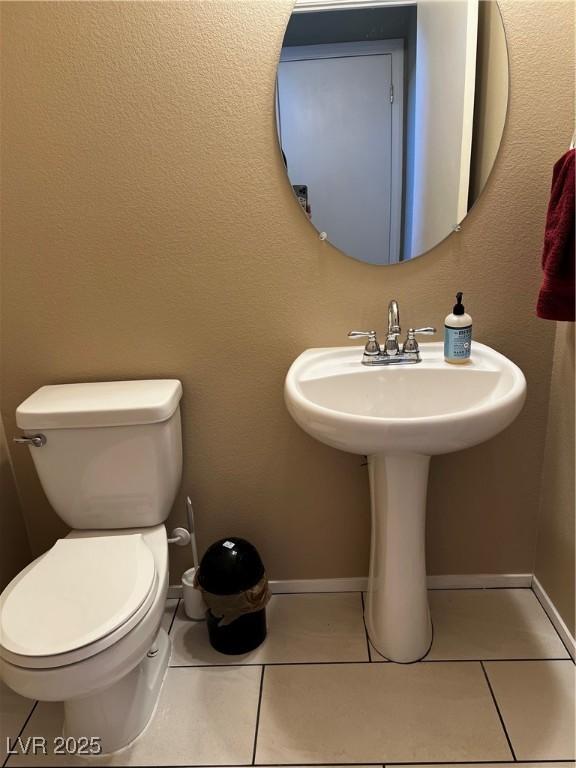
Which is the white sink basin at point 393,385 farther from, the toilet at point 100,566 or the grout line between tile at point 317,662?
the grout line between tile at point 317,662

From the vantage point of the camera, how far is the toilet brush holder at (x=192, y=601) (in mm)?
1774

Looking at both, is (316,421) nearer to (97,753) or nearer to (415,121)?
(415,121)

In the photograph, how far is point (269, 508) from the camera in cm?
180

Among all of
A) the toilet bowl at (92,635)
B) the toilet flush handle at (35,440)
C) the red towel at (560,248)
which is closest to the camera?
the toilet bowl at (92,635)

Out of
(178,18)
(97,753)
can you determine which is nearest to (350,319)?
(178,18)

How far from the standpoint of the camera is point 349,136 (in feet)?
4.90

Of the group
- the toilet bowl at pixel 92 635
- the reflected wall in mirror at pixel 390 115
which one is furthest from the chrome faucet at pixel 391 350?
the toilet bowl at pixel 92 635

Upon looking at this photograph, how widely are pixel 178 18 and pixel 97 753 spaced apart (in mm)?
1784

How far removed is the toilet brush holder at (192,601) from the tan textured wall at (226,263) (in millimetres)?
175

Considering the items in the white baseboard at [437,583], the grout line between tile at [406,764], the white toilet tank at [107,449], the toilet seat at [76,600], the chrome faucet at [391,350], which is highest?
the chrome faucet at [391,350]

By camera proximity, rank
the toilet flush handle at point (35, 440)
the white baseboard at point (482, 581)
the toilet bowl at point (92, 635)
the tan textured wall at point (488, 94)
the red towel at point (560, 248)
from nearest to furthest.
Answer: the toilet bowl at point (92, 635) < the red towel at point (560, 248) < the tan textured wall at point (488, 94) < the toilet flush handle at point (35, 440) < the white baseboard at point (482, 581)

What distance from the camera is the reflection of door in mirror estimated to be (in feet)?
4.73

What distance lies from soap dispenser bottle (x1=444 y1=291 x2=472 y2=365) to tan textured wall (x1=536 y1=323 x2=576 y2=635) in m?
0.28
